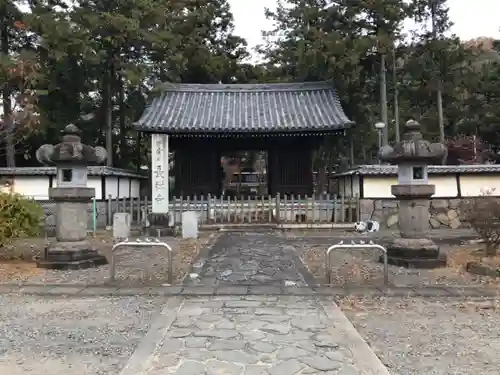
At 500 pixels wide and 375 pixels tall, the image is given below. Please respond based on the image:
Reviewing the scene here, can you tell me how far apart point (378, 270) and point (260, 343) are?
4556mm

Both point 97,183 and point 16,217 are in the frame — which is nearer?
point 16,217

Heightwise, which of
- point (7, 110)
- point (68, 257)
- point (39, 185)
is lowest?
point (68, 257)

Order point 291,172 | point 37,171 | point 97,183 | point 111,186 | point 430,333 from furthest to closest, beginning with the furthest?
1. point 291,172
2. point 111,186
3. point 97,183
4. point 37,171
5. point 430,333

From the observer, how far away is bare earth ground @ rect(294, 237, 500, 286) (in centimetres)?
757

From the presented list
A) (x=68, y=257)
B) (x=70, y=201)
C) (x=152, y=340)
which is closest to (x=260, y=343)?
(x=152, y=340)

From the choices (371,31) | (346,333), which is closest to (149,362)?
(346,333)

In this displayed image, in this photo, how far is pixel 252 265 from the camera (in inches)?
365

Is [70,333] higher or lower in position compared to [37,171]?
lower

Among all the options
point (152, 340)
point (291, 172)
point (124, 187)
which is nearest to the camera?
point (152, 340)

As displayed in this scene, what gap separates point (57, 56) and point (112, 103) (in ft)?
14.1

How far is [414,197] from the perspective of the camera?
9180 millimetres

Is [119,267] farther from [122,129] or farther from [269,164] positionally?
[122,129]

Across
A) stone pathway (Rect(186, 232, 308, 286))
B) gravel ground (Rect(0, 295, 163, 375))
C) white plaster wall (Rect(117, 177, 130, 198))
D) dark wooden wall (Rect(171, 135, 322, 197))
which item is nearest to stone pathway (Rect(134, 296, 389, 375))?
gravel ground (Rect(0, 295, 163, 375))

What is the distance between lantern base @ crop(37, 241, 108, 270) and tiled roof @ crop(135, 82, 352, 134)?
813 cm
